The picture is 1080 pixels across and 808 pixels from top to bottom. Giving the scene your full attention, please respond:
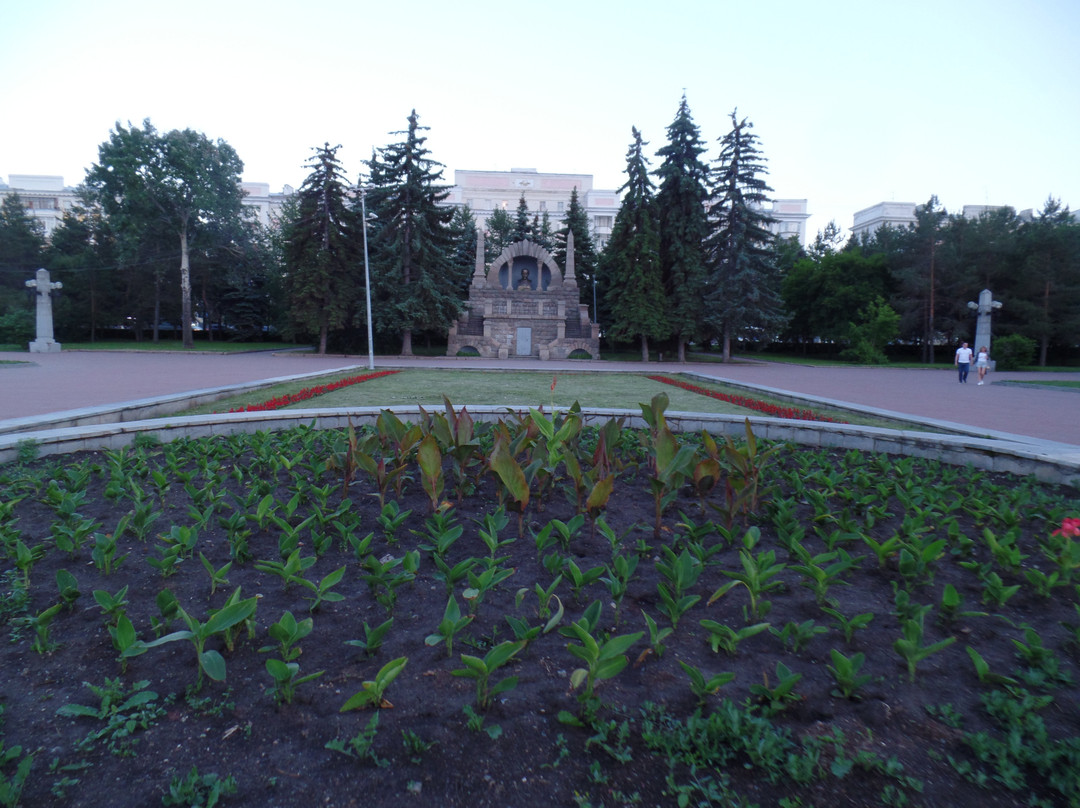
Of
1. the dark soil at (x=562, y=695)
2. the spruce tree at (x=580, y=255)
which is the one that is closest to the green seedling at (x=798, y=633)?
the dark soil at (x=562, y=695)

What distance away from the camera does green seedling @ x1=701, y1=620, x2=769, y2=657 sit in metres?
2.13

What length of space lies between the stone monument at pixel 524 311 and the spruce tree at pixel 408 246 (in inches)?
159

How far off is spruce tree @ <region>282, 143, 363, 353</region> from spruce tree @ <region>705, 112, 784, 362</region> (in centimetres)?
1807

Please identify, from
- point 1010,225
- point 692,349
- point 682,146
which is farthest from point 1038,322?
point 682,146

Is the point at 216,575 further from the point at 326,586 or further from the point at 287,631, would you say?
the point at 287,631

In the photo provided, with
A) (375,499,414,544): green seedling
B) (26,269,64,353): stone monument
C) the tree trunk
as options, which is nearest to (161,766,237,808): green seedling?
(375,499,414,544): green seedling

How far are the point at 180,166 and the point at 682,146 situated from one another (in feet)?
85.5

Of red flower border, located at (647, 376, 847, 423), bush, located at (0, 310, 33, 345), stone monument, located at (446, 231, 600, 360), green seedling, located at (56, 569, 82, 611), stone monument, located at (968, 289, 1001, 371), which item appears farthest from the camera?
stone monument, located at (446, 231, 600, 360)

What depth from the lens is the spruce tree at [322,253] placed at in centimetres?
2983

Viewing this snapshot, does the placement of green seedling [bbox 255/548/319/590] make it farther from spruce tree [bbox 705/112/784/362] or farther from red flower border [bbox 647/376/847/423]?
spruce tree [bbox 705/112/784/362]

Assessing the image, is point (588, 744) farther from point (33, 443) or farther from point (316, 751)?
point (33, 443)

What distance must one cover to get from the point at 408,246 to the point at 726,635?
30684 millimetres

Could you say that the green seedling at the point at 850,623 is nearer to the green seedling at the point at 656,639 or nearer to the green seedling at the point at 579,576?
the green seedling at the point at 656,639

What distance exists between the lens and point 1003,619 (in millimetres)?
2479
